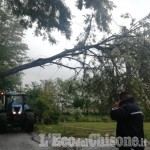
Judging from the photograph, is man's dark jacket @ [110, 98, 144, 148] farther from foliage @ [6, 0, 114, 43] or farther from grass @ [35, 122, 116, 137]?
grass @ [35, 122, 116, 137]

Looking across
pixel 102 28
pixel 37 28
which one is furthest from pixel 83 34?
pixel 37 28

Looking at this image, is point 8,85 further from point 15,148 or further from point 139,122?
point 139,122

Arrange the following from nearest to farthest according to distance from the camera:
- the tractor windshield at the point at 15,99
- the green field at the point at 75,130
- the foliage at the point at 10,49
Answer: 1. the green field at the point at 75,130
2. the tractor windshield at the point at 15,99
3. the foliage at the point at 10,49

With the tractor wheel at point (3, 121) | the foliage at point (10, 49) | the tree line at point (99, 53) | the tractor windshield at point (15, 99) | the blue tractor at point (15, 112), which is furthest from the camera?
the foliage at point (10, 49)

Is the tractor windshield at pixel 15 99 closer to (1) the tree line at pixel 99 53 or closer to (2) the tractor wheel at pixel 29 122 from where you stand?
(2) the tractor wheel at pixel 29 122

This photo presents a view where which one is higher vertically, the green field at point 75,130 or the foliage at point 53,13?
the foliage at point 53,13

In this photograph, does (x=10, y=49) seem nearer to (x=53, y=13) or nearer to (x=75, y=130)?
(x=75, y=130)

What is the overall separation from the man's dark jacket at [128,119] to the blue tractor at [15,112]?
51.6 ft

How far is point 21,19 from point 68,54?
2.20m

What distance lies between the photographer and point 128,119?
23.4ft

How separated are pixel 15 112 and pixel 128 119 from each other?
17.0 m

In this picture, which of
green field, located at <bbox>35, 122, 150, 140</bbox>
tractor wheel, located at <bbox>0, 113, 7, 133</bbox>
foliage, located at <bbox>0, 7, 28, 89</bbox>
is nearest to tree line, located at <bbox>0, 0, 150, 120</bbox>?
green field, located at <bbox>35, 122, 150, 140</bbox>

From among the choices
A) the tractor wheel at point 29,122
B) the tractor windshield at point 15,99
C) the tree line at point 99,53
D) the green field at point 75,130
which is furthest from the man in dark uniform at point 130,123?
the tractor windshield at point 15,99

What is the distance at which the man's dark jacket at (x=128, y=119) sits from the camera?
7.06 m
